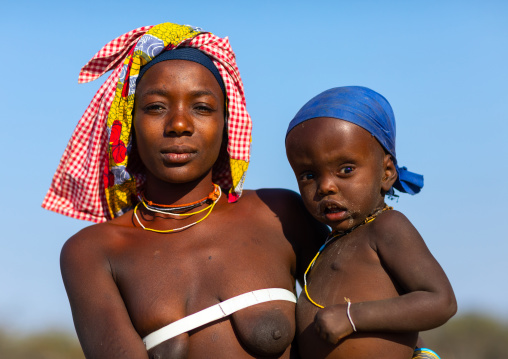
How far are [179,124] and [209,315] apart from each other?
1044 mm

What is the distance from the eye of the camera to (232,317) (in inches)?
152

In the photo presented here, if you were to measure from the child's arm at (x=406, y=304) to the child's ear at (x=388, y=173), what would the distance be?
0.43m

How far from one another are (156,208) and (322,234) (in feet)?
3.26

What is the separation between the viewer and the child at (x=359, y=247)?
3.55 metres

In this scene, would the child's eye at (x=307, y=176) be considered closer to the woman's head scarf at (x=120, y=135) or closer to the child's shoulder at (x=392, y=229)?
the child's shoulder at (x=392, y=229)

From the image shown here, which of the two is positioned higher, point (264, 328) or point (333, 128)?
point (333, 128)

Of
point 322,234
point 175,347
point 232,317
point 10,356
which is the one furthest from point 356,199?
point 10,356

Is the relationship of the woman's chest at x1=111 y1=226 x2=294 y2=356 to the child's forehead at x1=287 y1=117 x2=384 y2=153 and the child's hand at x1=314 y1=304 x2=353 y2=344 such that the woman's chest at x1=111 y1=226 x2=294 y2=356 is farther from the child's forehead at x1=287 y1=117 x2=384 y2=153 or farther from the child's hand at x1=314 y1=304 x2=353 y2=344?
the child's forehead at x1=287 y1=117 x2=384 y2=153

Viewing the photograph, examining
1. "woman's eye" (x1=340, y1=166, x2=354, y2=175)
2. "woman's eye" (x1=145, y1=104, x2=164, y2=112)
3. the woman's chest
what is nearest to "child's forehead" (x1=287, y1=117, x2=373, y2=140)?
"woman's eye" (x1=340, y1=166, x2=354, y2=175)

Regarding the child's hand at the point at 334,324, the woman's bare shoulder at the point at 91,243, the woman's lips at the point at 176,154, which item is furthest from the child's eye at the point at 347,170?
the woman's bare shoulder at the point at 91,243

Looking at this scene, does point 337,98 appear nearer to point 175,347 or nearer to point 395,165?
point 395,165

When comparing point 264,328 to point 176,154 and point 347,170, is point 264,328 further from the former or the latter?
point 176,154

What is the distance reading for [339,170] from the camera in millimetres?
3854

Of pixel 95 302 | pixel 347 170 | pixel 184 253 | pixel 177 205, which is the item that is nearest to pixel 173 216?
pixel 177 205
